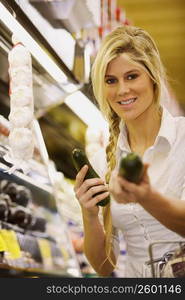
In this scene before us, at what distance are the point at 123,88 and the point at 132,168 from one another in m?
0.53

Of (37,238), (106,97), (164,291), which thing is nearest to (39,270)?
(37,238)

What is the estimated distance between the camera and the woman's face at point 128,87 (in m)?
1.84

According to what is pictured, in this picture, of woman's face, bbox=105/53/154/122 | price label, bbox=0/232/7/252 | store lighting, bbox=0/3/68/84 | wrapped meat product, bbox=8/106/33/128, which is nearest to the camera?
woman's face, bbox=105/53/154/122

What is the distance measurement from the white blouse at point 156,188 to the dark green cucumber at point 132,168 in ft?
1.47

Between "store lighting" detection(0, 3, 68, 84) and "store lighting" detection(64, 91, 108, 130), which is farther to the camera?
"store lighting" detection(64, 91, 108, 130)

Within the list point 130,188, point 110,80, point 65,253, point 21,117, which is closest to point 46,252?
point 65,253

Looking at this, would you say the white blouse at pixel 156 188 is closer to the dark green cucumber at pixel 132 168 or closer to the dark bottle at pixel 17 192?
the dark green cucumber at pixel 132 168

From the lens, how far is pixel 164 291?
201 centimetres

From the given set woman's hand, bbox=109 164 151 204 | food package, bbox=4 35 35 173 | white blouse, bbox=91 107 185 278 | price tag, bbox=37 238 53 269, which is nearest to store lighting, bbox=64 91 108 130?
food package, bbox=4 35 35 173

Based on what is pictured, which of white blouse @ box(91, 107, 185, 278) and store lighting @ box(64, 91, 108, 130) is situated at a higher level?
store lighting @ box(64, 91, 108, 130)

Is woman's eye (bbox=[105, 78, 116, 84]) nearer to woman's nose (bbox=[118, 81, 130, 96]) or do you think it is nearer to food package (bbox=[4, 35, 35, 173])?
woman's nose (bbox=[118, 81, 130, 96])

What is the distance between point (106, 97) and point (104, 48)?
16 cm

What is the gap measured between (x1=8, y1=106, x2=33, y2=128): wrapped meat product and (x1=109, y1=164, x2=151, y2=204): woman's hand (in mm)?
803

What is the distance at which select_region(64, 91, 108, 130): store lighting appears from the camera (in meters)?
2.53
